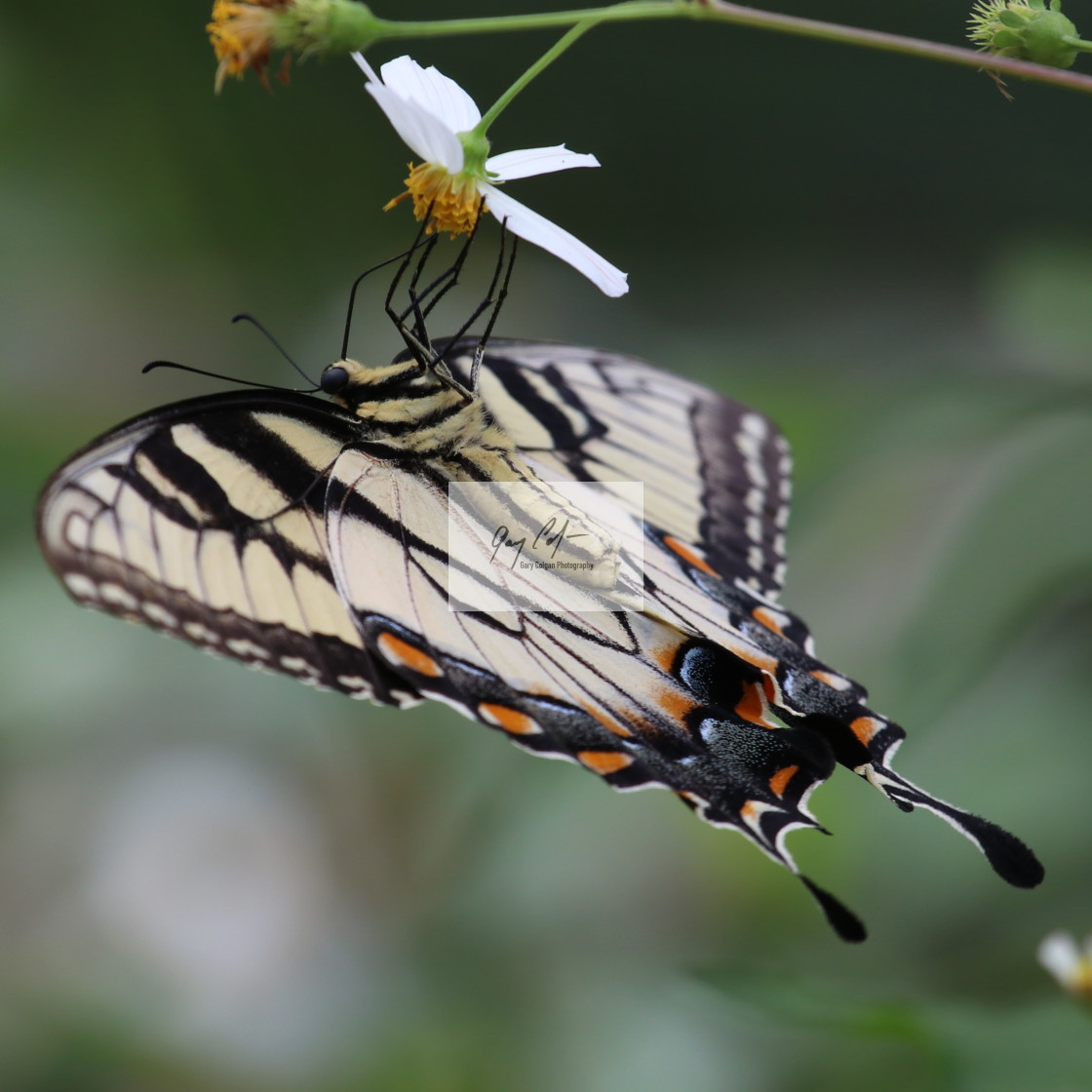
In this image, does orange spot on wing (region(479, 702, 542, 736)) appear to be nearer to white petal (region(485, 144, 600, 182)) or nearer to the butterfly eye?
the butterfly eye

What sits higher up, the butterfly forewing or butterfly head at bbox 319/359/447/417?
butterfly head at bbox 319/359/447/417

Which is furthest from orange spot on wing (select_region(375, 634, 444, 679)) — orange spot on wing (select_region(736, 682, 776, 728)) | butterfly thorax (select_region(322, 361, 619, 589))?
orange spot on wing (select_region(736, 682, 776, 728))

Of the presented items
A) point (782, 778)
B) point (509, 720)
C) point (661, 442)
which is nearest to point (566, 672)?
point (509, 720)

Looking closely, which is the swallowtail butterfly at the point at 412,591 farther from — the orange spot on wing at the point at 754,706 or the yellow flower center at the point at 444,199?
the yellow flower center at the point at 444,199

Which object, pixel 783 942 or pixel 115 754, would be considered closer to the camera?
pixel 783 942

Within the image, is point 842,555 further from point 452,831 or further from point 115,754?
point 115,754

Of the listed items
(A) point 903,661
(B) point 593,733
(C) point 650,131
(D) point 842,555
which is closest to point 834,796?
(A) point 903,661
